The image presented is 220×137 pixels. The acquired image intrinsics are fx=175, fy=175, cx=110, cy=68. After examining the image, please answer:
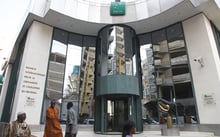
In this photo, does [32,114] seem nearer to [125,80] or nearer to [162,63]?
[125,80]

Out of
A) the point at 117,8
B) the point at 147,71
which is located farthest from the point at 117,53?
the point at 117,8

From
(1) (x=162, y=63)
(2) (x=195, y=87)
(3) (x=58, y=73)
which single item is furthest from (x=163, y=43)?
(3) (x=58, y=73)

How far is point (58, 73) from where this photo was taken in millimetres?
10336

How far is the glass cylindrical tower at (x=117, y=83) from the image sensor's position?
922 cm

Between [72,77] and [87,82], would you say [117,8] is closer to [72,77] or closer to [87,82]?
[87,82]

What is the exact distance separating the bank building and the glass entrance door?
0.17ft

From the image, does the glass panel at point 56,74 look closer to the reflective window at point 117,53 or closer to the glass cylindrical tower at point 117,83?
the glass cylindrical tower at point 117,83

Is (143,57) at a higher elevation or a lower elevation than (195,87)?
higher

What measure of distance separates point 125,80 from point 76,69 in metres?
3.37

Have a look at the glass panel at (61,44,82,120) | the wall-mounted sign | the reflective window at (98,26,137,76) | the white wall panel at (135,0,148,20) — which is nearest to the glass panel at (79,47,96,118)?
the glass panel at (61,44,82,120)

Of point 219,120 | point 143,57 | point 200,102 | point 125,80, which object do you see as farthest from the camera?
point 143,57

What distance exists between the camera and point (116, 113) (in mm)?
9672

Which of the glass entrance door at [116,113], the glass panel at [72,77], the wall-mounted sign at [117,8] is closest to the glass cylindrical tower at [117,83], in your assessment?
the glass entrance door at [116,113]

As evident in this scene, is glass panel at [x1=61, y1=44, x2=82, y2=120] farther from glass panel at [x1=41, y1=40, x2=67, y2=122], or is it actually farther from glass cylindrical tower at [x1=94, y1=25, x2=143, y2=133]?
→ glass cylindrical tower at [x1=94, y1=25, x2=143, y2=133]
